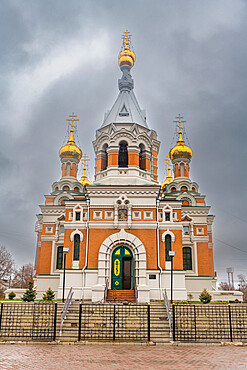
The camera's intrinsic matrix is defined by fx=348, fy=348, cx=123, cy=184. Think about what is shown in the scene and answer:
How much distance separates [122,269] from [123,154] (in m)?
7.78

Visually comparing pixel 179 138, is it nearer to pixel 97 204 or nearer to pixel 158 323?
pixel 97 204

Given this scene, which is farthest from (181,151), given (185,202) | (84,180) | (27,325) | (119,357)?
(119,357)

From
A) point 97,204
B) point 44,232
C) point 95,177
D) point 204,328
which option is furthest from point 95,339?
point 44,232

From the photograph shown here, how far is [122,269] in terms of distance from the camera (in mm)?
20828

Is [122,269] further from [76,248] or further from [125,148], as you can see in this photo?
[125,148]

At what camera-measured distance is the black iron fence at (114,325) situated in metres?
12.6

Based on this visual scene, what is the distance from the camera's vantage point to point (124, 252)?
69.3 ft

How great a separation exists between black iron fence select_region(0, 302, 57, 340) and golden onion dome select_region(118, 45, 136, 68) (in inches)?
837

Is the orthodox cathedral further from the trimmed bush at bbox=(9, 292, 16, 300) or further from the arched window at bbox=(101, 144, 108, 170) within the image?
→ the trimmed bush at bbox=(9, 292, 16, 300)

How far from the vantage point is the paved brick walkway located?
862cm

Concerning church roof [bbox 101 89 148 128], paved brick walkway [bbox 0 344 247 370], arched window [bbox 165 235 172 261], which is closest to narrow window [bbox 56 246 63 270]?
arched window [bbox 165 235 172 261]

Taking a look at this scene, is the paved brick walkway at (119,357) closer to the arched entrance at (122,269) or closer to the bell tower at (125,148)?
the arched entrance at (122,269)

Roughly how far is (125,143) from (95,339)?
1421 cm

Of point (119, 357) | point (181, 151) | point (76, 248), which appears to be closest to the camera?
point (119, 357)
